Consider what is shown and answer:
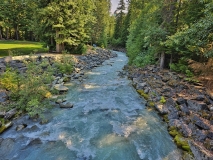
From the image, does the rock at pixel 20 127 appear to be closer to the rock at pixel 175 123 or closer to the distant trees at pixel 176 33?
the rock at pixel 175 123

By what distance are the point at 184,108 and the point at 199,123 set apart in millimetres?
1048

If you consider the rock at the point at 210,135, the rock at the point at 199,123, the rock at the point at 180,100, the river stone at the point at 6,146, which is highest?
the rock at the point at 180,100

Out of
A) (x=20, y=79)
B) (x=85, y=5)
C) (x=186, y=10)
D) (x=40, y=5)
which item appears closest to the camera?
(x=20, y=79)

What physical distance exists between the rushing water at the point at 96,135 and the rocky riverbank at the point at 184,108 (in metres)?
0.38

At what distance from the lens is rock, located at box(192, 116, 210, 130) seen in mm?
4668

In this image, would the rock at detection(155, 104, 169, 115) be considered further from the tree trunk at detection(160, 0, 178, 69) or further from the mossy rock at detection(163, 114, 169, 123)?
the tree trunk at detection(160, 0, 178, 69)

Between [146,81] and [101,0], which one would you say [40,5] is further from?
[101,0]

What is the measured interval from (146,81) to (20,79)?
7182 mm

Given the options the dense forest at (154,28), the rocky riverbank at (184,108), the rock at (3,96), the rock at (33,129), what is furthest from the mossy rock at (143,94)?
the rock at (3,96)

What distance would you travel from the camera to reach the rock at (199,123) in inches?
184

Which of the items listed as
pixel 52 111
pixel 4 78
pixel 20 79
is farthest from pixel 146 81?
pixel 4 78

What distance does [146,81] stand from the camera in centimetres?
968

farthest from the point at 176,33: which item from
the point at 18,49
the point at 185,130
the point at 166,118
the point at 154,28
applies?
the point at 18,49

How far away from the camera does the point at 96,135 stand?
497cm
